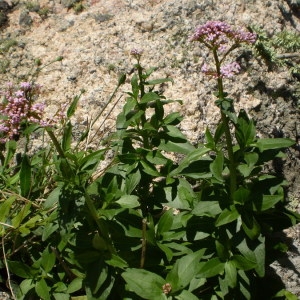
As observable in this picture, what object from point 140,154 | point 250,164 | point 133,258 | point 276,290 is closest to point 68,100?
point 140,154

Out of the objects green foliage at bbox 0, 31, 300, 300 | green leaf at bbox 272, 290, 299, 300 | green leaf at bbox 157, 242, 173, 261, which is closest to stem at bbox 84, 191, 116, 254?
green foliage at bbox 0, 31, 300, 300

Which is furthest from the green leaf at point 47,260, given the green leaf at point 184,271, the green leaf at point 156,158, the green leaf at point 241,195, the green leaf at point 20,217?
the green leaf at point 241,195

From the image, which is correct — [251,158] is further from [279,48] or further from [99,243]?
[279,48]

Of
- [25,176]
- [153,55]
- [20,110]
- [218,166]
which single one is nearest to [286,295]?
[218,166]

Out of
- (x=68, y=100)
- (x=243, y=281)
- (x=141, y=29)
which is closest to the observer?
(x=243, y=281)

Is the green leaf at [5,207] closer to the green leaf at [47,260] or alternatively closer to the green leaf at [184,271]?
the green leaf at [47,260]

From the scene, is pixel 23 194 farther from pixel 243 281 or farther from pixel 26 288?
pixel 243 281

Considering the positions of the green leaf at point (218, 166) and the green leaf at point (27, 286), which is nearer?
the green leaf at point (218, 166)
